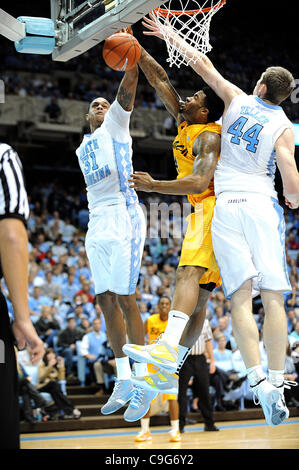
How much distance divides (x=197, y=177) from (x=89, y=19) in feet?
6.03

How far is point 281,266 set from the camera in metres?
5.06

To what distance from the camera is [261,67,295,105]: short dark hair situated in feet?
17.1

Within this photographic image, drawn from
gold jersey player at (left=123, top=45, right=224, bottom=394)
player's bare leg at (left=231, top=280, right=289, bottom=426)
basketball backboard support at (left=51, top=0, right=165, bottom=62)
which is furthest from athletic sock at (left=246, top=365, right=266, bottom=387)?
basketball backboard support at (left=51, top=0, right=165, bottom=62)

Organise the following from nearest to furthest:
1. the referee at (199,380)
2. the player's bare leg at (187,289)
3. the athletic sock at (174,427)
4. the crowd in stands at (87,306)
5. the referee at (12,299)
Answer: the referee at (12,299) < the player's bare leg at (187,289) < the athletic sock at (174,427) < the referee at (199,380) < the crowd in stands at (87,306)

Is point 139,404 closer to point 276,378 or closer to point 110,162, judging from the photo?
point 276,378

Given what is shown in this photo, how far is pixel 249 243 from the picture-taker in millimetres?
5082

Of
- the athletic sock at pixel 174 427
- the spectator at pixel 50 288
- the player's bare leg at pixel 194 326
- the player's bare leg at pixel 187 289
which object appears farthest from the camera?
the spectator at pixel 50 288

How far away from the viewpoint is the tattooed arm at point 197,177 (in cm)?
491

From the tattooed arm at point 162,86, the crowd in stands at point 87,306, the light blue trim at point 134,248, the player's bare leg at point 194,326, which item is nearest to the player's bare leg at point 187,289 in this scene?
the player's bare leg at point 194,326

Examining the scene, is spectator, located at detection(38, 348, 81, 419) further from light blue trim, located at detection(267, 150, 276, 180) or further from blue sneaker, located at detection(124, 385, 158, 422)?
light blue trim, located at detection(267, 150, 276, 180)

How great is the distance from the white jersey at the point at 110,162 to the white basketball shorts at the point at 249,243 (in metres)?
1.21

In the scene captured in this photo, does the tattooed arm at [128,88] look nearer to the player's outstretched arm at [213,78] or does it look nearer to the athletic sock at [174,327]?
the player's outstretched arm at [213,78]

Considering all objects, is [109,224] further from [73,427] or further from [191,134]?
[73,427]
